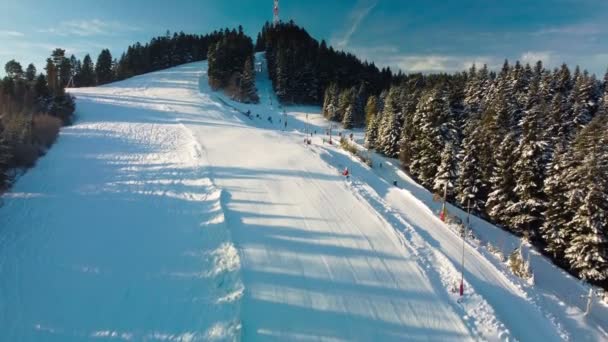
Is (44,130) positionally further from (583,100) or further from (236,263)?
(583,100)

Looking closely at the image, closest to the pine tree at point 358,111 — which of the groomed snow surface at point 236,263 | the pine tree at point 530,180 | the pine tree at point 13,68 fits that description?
the pine tree at point 530,180

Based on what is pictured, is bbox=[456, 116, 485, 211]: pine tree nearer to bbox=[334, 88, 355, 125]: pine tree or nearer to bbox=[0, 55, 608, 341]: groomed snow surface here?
bbox=[0, 55, 608, 341]: groomed snow surface

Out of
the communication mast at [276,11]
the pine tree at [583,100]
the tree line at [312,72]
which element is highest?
the communication mast at [276,11]

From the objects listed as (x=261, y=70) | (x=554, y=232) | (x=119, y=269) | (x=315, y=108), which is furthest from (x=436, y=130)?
(x=261, y=70)

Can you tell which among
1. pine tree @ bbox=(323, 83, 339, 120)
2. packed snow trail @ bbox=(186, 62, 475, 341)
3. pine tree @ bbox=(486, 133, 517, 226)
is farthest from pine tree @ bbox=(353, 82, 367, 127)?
packed snow trail @ bbox=(186, 62, 475, 341)

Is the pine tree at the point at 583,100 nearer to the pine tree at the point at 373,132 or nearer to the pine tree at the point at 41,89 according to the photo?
the pine tree at the point at 373,132

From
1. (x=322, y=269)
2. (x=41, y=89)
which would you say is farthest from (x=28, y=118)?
(x=322, y=269)
